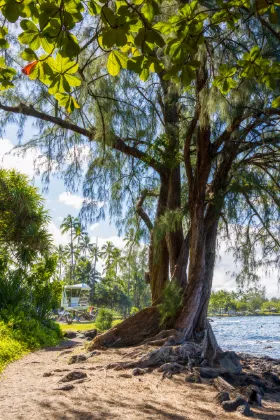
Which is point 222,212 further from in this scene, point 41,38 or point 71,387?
point 41,38

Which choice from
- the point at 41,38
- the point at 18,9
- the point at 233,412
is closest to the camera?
the point at 18,9

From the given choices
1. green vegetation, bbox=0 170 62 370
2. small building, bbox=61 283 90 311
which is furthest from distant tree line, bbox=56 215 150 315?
green vegetation, bbox=0 170 62 370

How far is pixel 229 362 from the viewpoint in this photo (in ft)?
20.2

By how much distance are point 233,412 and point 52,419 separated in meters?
1.59

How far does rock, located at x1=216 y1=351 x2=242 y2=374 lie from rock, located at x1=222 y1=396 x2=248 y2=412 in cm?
221

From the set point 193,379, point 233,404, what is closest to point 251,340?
point 193,379

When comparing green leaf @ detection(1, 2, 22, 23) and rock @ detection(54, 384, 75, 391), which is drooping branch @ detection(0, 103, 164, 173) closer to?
rock @ detection(54, 384, 75, 391)

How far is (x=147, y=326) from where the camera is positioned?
6727mm

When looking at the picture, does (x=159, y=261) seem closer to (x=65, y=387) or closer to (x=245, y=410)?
(x=65, y=387)

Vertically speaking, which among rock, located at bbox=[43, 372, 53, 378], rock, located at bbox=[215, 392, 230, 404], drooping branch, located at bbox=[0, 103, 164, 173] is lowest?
rock, located at bbox=[43, 372, 53, 378]

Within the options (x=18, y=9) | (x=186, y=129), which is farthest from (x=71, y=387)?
(x=186, y=129)

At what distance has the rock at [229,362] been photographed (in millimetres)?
5949

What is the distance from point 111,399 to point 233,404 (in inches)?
43.3

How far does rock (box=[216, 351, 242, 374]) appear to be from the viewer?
5949 millimetres
